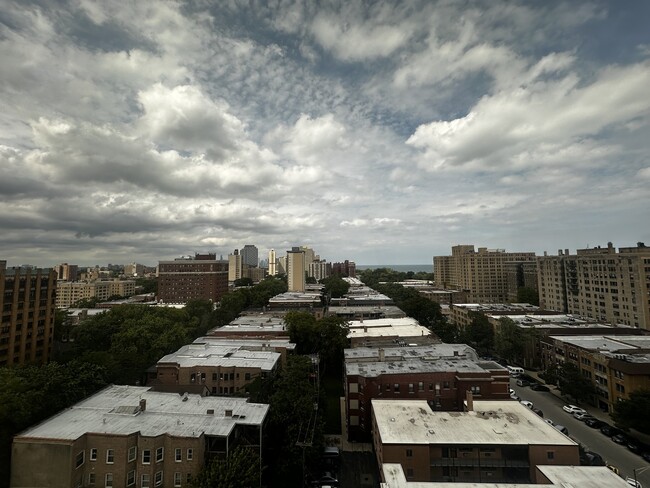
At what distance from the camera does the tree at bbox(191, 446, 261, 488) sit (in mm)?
24594

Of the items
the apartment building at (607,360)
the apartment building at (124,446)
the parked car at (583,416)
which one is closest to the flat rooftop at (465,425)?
the apartment building at (124,446)

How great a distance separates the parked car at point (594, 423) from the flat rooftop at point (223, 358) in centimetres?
4070

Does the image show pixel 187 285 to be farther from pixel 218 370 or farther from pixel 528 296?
pixel 528 296

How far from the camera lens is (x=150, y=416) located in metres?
30.2

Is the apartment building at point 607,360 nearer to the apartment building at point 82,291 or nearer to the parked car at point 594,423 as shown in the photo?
the parked car at point 594,423

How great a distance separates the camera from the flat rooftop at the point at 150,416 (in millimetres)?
27406

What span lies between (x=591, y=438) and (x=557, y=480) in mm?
21812

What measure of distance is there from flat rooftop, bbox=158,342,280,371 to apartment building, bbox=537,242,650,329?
266 feet

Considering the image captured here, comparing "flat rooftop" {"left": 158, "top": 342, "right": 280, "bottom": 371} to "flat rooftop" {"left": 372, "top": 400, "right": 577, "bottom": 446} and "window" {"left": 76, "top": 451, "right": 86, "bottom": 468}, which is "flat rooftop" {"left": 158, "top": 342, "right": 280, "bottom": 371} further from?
"window" {"left": 76, "top": 451, "right": 86, "bottom": 468}

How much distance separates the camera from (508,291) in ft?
497

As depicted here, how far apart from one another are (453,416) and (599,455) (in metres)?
16.7

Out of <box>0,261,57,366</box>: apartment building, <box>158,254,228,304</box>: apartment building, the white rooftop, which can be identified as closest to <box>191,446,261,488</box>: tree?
the white rooftop

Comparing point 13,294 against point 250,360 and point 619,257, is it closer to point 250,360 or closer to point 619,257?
point 250,360

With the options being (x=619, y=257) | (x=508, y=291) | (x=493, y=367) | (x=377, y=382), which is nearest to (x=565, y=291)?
(x=619, y=257)
